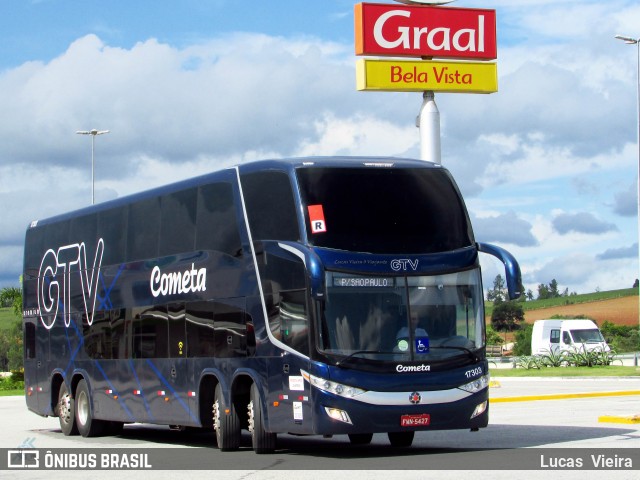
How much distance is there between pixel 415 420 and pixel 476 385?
108 cm

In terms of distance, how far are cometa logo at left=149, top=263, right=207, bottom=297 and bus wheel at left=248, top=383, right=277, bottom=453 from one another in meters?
2.23

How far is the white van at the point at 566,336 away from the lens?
57906 mm

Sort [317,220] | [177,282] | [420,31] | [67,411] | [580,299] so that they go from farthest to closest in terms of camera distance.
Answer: [580,299]
[420,31]
[67,411]
[177,282]
[317,220]

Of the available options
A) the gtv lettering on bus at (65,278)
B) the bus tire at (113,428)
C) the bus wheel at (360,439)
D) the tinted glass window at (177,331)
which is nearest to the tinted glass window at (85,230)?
the gtv lettering on bus at (65,278)

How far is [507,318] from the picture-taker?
124 m

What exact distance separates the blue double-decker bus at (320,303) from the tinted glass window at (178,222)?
0.04 m

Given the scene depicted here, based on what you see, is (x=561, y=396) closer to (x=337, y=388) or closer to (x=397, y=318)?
(x=397, y=318)

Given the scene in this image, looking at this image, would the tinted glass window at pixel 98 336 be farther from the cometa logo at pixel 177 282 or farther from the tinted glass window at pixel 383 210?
the tinted glass window at pixel 383 210

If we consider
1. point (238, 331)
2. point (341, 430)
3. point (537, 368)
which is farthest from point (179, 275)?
point (537, 368)

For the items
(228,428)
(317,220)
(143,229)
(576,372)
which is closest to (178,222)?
(143,229)

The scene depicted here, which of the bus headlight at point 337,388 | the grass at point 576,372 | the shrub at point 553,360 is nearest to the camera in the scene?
the bus headlight at point 337,388

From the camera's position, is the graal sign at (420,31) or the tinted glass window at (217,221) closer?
the tinted glass window at (217,221)

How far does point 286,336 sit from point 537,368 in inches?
1307

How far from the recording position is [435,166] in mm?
17734
